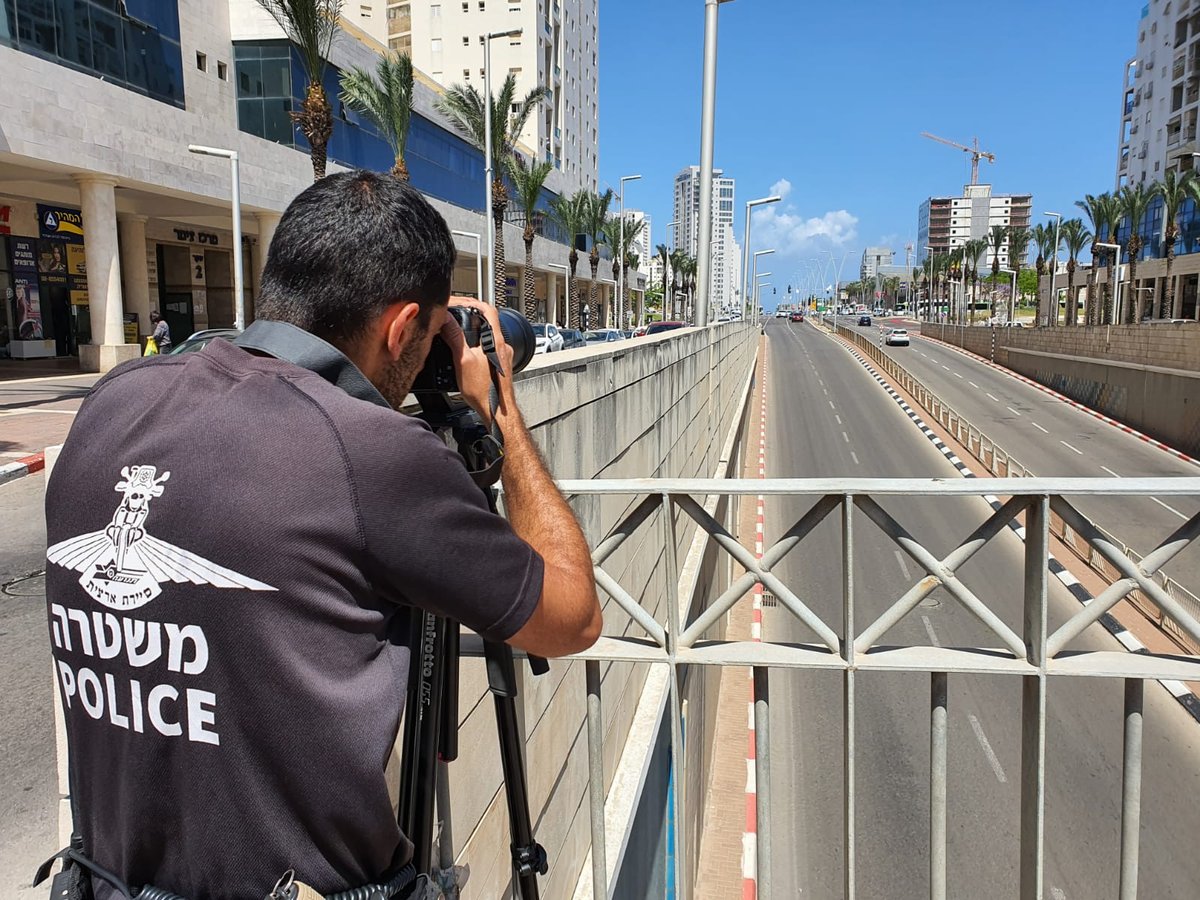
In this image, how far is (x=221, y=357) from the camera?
1364mm

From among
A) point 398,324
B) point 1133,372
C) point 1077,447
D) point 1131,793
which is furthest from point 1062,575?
point 1133,372

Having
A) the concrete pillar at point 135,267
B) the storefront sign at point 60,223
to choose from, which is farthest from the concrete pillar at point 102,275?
the storefront sign at point 60,223

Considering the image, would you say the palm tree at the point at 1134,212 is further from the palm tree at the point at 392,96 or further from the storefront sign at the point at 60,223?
the storefront sign at the point at 60,223

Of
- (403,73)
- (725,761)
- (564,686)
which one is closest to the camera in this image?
(564,686)

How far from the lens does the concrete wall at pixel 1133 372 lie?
30.0 metres

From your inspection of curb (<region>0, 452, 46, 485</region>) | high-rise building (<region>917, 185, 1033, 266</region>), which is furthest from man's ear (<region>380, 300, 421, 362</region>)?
high-rise building (<region>917, 185, 1033, 266</region>)

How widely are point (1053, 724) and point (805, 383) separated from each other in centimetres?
3558

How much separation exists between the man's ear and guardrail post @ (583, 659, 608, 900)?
4.39ft

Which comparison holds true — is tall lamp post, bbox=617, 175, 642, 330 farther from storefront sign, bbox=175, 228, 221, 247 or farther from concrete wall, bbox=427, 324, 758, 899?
concrete wall, bbox=427, 324, 758, 899

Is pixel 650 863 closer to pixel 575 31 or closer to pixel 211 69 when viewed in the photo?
pixel 211 69

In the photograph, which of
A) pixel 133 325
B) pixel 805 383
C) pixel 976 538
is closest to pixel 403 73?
pixel 133 325

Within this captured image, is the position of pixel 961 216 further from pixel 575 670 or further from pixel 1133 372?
pixel 575 670

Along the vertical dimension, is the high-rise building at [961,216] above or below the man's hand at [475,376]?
above

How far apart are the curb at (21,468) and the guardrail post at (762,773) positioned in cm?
1062
